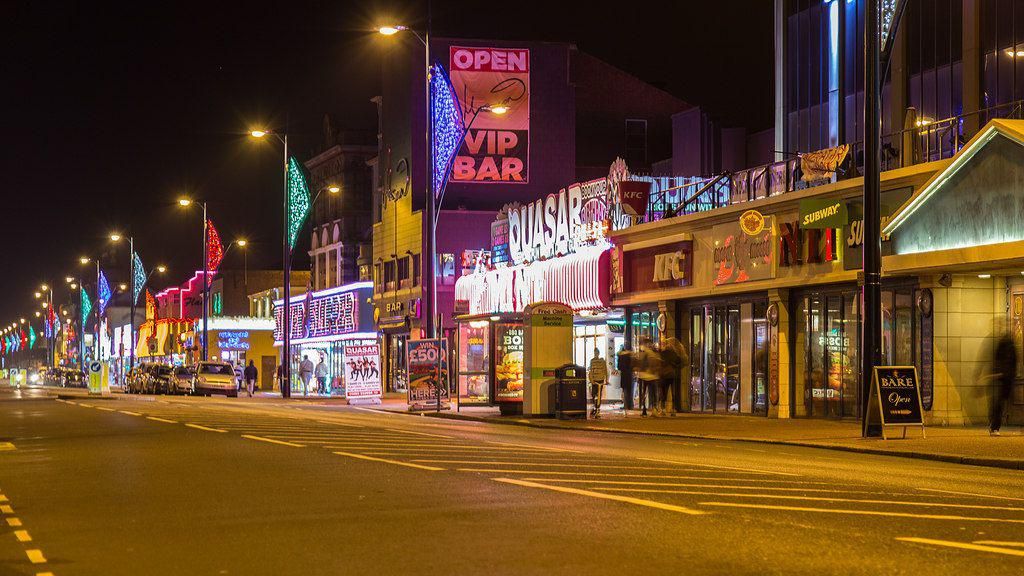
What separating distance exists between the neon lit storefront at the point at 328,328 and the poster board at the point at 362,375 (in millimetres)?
14020

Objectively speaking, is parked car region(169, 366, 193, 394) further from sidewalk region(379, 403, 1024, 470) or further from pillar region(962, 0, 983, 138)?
pillar region(962, 0, 983, 138)

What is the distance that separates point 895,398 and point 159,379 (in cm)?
4757

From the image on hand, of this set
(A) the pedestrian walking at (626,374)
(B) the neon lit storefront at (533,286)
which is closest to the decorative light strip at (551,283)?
(B) the neon lit storefront at (533,286)

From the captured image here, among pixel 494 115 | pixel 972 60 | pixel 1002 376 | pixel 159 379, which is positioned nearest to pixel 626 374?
pixel 972 60

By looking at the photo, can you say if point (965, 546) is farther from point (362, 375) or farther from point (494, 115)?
point (494, 115)

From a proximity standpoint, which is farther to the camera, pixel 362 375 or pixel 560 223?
pixel 362 375

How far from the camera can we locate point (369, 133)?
75812 mm

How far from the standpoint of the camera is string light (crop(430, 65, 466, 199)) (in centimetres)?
3625

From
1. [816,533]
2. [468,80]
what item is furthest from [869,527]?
[468,80]

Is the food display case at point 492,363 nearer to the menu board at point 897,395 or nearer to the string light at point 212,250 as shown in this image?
the menu board at point 897,395

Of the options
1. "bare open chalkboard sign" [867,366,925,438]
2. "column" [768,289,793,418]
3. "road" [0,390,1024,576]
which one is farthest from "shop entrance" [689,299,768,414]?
"road" [0,390,1024,576]

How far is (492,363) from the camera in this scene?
34719mm

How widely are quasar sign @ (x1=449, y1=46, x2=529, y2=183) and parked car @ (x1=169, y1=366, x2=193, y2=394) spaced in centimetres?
1483

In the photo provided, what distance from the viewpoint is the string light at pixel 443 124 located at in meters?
36.2
